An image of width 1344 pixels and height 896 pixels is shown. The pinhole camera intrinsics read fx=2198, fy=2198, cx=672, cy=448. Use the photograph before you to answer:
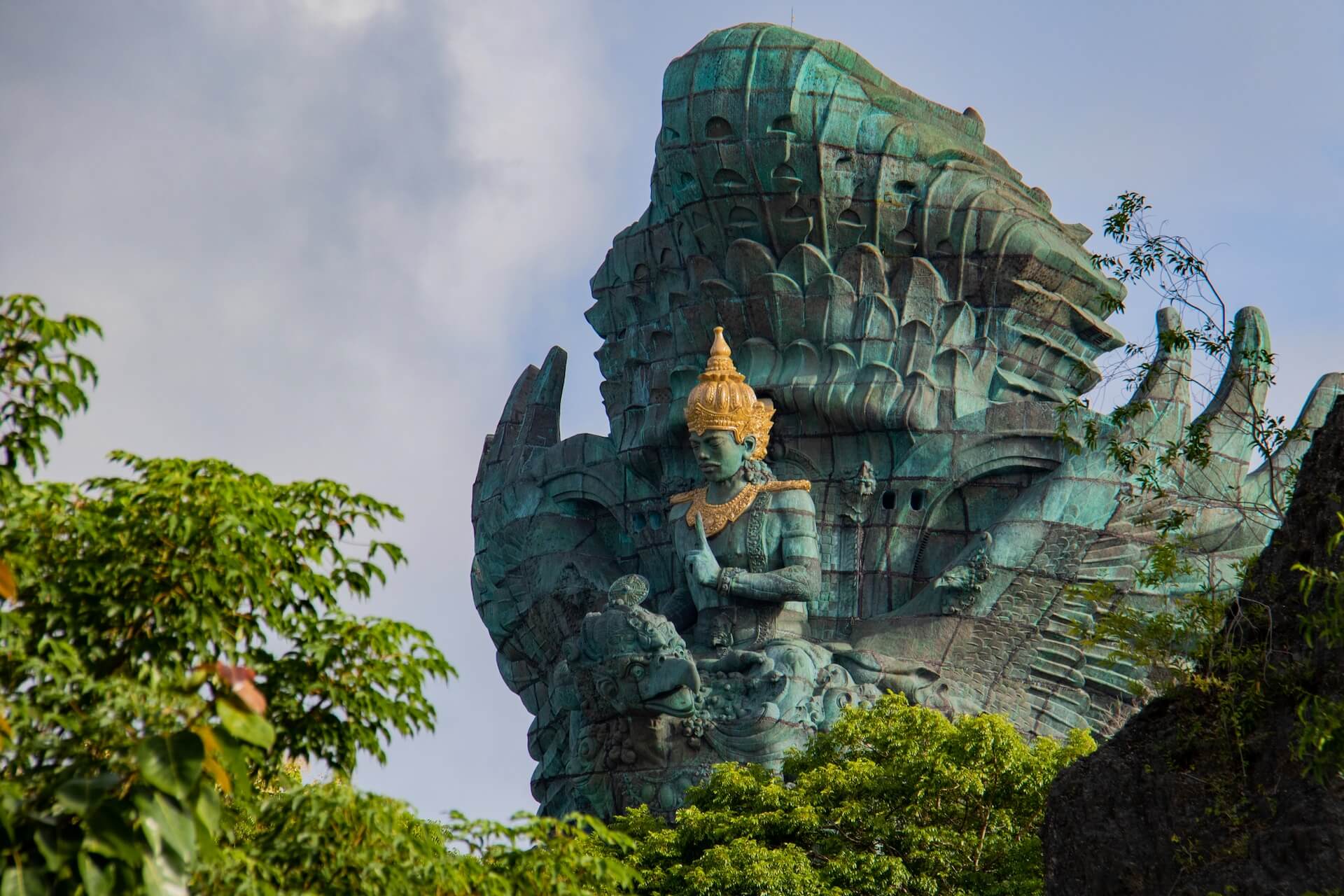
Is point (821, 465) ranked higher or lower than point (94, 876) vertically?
higher

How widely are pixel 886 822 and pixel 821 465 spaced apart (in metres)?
5.86

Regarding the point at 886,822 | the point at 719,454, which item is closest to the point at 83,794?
the point at 886,822

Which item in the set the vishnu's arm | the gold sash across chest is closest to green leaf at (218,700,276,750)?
the vishnu's arm

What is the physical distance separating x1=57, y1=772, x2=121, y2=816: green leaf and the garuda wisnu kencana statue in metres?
13.5

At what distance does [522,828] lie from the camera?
32.2ft

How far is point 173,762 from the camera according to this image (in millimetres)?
7527

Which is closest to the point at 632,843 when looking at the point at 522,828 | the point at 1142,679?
the point at 522,828

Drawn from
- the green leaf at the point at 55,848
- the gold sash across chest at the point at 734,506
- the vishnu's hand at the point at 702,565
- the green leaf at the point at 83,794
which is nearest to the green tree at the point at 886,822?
the vishnu's hand at the point at 702,565

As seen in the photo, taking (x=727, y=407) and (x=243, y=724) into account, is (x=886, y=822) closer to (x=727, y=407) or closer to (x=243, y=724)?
(x=727, y=407)

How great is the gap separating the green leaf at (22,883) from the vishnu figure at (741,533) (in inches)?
579

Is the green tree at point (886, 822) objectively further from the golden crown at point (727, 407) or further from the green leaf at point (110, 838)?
the green leaf at point (110, 838)

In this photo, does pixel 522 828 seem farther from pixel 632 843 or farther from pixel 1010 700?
pixel 1010 700

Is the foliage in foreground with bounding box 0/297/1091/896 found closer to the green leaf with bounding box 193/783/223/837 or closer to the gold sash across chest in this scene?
the green leaf with bounding box 193/783/223/837

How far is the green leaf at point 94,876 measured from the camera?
24.7ft
